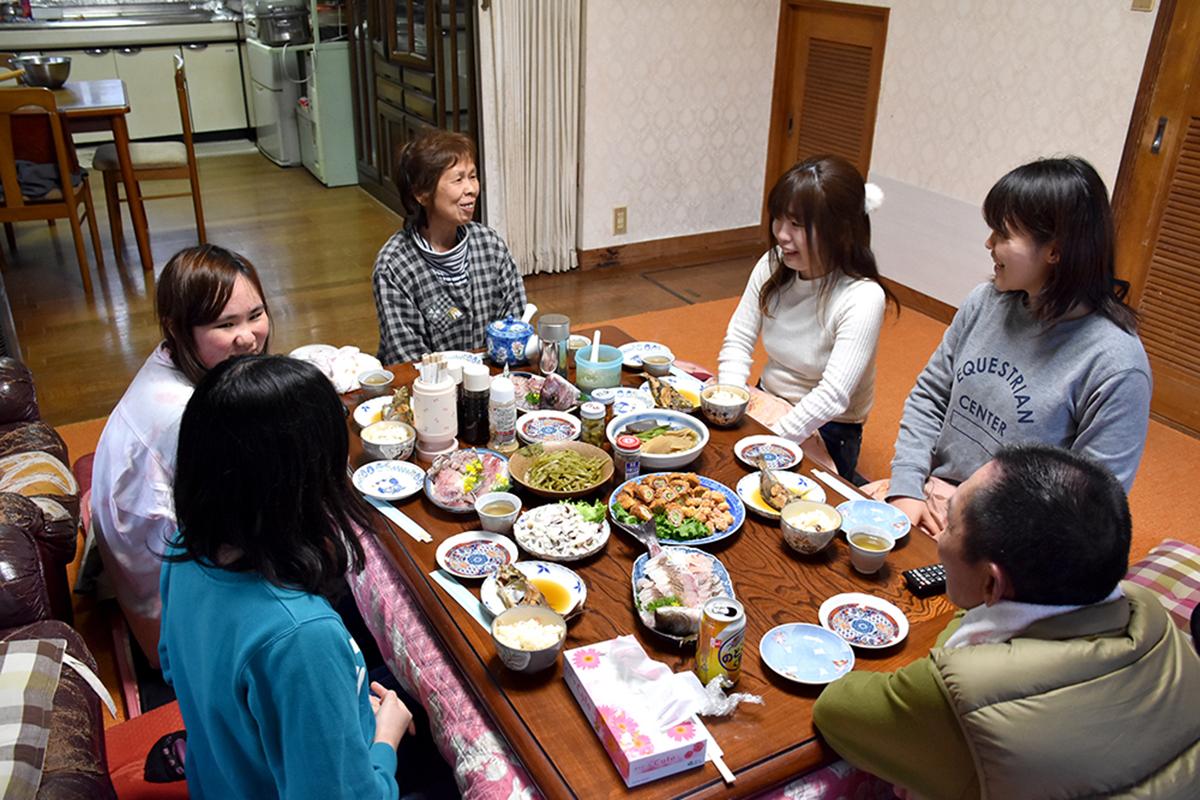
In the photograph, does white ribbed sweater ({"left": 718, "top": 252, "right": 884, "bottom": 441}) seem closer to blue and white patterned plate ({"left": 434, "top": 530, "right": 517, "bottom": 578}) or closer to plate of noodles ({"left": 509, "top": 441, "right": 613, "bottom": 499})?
plate of noodles ({"left": 509, "top": 441, "right": 613, "bottom": 499})

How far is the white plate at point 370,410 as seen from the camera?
2.09m

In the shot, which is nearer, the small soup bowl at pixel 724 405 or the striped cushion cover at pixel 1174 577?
the striped cushion cover at pixel 1174 577

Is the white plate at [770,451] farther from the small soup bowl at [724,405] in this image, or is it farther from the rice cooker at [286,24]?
the rice cooker at [286,24]

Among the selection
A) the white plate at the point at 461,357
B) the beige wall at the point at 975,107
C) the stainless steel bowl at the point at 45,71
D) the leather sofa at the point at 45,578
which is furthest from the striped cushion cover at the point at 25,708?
the stainless steel bowl at the point at 45,71

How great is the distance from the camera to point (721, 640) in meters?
1.29

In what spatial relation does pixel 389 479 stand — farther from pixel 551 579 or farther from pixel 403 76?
pixel 403 76

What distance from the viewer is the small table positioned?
436 centimetres

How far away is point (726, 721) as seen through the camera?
4.24 ft

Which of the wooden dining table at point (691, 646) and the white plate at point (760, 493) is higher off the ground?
the white plate at point (760, 493)

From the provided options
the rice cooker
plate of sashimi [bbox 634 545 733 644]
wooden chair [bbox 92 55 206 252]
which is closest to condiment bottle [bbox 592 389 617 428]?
plate of sashimi [bbox 634 545 733 644]

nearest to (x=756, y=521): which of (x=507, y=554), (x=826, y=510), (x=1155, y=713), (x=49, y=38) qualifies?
(x=826, y=510)

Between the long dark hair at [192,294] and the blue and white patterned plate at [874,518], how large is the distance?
1.29 meters

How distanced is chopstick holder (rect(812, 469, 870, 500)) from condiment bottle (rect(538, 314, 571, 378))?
0.71 meters

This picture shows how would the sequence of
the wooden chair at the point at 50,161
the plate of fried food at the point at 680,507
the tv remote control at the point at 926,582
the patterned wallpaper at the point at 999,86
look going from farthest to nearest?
1. the wooden chair at the point at 50,161
2. the patterned wallpaper at the point at 999,86
3. the plate of fried food at the point at 680,507
4. the tv remote control at the point at 926,582
